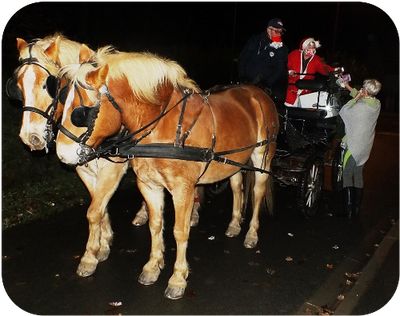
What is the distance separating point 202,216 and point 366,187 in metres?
4.12

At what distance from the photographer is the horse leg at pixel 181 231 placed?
4039 millimetres

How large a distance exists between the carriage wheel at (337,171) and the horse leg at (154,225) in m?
3.47

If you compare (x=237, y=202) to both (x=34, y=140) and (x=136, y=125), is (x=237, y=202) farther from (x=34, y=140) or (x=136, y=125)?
(x=34, y=140)

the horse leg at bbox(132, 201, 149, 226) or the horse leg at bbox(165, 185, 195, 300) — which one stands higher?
the horse leg at bbox(165, 185, 195, 300)

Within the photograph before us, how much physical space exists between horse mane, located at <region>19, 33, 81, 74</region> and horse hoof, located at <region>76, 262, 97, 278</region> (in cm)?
213

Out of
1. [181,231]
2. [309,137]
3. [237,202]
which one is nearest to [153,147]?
[181,231]

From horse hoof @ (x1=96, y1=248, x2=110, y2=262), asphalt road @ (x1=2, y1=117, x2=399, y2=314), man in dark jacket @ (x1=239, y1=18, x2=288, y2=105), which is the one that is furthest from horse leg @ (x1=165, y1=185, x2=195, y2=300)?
man in dark jacket @ (x1=239, y1=18, x2=288, y2=105)

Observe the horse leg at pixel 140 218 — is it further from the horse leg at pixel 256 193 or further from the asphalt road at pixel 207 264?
the horse leg at pixel 256 193

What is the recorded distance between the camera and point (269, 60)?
20.0ft

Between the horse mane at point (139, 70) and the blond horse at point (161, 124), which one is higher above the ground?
the horse mane at point (139, 70)

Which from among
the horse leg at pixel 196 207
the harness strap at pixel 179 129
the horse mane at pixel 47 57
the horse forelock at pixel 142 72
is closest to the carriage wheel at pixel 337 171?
the horse leg at pixel 196 207

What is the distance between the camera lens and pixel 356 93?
237 inches

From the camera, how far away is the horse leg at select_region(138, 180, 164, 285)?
172 inches

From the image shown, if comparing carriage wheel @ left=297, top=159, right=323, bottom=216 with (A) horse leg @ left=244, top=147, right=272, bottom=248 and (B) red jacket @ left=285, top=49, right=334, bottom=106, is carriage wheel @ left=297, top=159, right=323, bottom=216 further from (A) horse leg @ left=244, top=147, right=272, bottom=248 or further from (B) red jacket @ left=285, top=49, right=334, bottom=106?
(B) red jacket @ left=285, top=49, right=334, bottom=106
